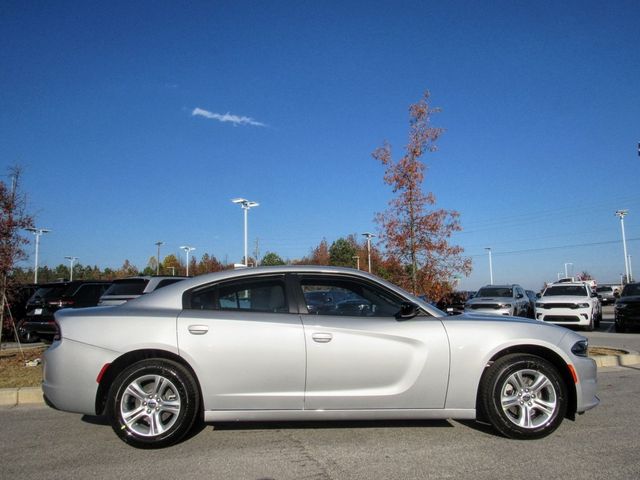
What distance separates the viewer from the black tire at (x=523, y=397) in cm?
450

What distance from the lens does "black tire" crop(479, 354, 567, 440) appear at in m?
4.50

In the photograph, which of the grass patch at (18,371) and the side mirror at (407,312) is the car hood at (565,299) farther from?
the grass patch at (18,371)

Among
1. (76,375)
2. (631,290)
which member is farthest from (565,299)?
(76,375)

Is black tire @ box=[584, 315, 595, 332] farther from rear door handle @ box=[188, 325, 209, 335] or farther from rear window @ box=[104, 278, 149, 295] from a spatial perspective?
rear door handle @ box=[188, 325, 209, 335]

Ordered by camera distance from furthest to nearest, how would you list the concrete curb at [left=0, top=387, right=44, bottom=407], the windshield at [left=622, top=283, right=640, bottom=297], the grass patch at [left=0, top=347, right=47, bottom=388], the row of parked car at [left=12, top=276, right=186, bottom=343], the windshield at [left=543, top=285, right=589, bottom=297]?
1. the windshield at [left=543, top=285, right=589, bottom=297]
2. the windshield at [left=622, top=283, right=640, bottom=297]
3. the row of parked car at [left=12, top=276, right=186, bottom=343]
4. the grass patch at [left=0, top=347, right=47, bottom=388]
5. the concrete curb at [left=0, top=387, right=44, bottom=407]

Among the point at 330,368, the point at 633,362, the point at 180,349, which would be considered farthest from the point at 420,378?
the point at 633,362

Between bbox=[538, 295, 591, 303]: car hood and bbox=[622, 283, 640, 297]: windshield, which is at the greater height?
bbox=[622, 283, 640, 297]: windshield

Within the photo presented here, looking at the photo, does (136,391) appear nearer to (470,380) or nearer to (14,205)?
(470,380)

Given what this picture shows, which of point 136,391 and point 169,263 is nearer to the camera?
point 136,391

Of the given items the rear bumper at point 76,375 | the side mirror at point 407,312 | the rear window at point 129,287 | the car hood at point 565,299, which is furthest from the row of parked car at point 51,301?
the car hood at point 565,299

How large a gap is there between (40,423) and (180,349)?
233cm

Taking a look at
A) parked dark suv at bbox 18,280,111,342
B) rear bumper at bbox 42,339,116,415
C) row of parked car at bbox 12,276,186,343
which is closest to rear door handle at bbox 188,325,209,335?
rear bumper at bbox 42,339,116,415

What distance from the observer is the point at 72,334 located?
4.52 metres

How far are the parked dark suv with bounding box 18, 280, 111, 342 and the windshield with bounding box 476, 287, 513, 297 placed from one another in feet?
42.8
